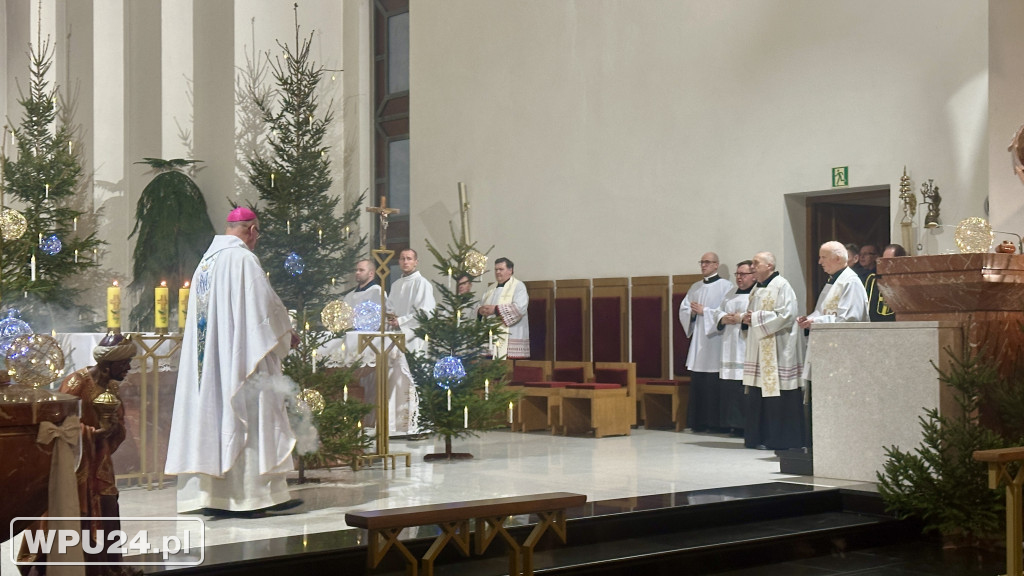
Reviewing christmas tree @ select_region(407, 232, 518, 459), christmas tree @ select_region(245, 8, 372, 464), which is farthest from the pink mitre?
christmas tree @ select_region(245, 8, 372, 464)

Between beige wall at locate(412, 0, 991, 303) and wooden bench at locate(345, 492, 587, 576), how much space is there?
6.59 m

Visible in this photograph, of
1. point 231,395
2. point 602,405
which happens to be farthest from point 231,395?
point 602,405

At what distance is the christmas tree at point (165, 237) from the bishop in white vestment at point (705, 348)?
20.8 ft

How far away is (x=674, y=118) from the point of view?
38.3 ft

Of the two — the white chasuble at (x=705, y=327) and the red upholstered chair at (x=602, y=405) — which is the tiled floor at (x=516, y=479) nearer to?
the red upholstered chair at (x=602, y=405)

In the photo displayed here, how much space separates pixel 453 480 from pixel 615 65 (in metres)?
6.43

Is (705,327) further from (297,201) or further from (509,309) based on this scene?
(297,201)

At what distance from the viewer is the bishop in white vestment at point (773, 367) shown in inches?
354

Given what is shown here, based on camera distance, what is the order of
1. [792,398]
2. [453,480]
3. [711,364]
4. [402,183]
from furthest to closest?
[402,183], [711,364], [792,398], [453,480]

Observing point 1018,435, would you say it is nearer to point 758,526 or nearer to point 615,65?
point 758,526

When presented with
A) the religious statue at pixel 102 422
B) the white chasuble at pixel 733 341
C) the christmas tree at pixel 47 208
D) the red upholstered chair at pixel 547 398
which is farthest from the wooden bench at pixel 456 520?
the christmas tree at pixel 47 208

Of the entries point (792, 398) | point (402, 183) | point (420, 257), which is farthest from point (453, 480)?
point (402, 183)

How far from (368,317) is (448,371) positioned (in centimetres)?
76

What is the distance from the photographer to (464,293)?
9.01m
